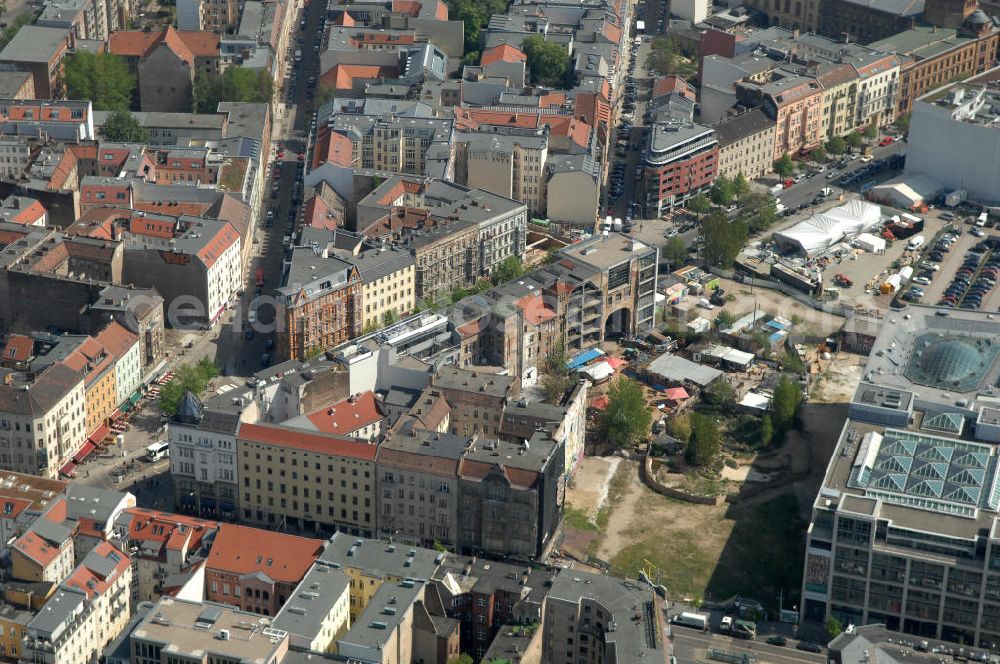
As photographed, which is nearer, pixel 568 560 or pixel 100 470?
pixel 568 560

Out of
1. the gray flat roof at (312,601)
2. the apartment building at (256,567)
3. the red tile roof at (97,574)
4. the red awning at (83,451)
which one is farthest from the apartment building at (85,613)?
the red awning at (83,451)

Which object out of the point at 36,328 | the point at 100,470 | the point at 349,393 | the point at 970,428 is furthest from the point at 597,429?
the point at 36,328

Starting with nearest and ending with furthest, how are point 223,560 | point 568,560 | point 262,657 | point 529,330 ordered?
point 262,657
point 223,560
point 568,560
point 529,330

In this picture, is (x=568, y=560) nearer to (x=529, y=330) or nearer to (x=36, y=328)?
(x=529, y=330)

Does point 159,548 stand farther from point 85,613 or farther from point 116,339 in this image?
point 116,339

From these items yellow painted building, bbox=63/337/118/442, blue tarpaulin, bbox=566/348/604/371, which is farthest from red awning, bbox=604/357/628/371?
yellow painted building, bbox=63/337/118/442

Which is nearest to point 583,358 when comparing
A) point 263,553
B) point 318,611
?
point 263,553
